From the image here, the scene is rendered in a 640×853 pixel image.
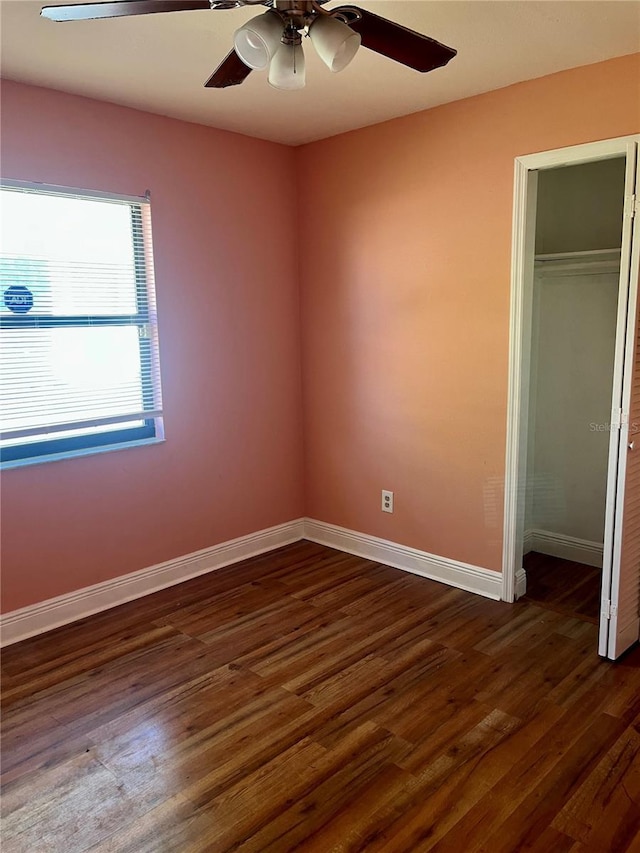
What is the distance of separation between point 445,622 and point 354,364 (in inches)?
62.2

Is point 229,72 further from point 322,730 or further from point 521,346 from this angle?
point 322,730

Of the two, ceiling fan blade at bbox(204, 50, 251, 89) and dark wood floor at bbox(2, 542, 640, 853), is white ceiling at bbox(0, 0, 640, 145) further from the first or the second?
dark wood floor at bbox(2, 542, 640, 853)

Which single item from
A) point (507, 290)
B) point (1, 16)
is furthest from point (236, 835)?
point (1, 16)

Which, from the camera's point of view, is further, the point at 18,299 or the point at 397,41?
the point at 18,299

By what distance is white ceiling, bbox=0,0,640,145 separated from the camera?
2168mm

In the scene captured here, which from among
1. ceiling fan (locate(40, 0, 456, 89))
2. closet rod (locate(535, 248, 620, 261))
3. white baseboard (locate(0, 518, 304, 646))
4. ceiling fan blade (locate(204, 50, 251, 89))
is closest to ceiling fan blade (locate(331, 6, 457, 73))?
ceiling fan (locate(40, 0, 456, 89))

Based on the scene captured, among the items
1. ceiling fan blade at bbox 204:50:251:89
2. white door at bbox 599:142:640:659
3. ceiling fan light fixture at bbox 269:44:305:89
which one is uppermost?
ceiling fan blade at bbox 204:50:251:89

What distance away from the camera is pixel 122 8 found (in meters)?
1.60

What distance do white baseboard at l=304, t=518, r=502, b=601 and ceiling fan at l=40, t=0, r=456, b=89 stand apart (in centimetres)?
246

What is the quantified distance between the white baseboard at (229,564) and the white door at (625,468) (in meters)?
0.66

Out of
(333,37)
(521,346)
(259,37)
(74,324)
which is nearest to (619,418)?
(521,346)

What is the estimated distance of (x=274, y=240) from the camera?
387 centimetres

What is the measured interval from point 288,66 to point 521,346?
176cm

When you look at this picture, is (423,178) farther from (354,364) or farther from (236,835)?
(236,835)
